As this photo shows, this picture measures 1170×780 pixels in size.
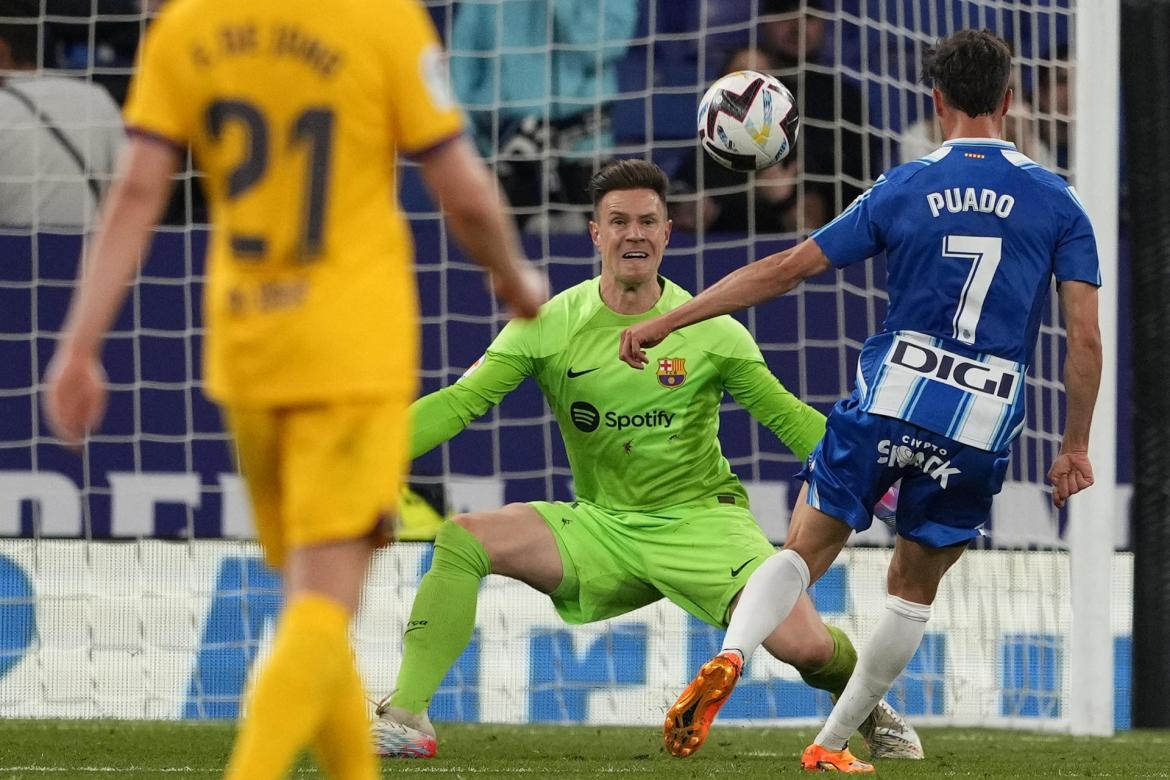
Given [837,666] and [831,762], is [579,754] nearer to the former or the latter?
[837,666]

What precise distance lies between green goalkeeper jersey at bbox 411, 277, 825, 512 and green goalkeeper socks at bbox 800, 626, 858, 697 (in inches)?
22.5

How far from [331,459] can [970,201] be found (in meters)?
2.27

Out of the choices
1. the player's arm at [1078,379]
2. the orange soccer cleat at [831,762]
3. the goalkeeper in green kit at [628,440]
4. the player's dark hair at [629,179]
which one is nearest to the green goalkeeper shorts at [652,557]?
the goalkeeper in green kit at [628,440]

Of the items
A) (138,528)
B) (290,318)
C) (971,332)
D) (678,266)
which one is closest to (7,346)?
(138,528)

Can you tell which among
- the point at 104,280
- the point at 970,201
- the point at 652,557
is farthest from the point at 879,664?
the point at 104,280

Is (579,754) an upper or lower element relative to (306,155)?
lower

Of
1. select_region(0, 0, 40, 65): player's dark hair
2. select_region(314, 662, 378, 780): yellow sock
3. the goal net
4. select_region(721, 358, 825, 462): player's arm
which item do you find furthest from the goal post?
select_region(0, 0, 40, 65): player's dark hair

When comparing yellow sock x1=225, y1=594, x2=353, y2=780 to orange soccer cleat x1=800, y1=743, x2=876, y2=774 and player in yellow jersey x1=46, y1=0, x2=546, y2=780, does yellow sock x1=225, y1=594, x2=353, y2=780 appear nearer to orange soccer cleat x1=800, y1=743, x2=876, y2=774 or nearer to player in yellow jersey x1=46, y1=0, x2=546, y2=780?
player in yellow jersey x1=46, y1=0, x2=546, y2=780

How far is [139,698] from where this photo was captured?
712cm

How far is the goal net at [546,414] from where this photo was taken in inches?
281

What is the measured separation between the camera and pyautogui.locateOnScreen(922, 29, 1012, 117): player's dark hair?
442cm

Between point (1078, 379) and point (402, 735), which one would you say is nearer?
point (1078, 379)

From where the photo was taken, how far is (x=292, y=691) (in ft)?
8.30

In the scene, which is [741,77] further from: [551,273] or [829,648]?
[551,273]
